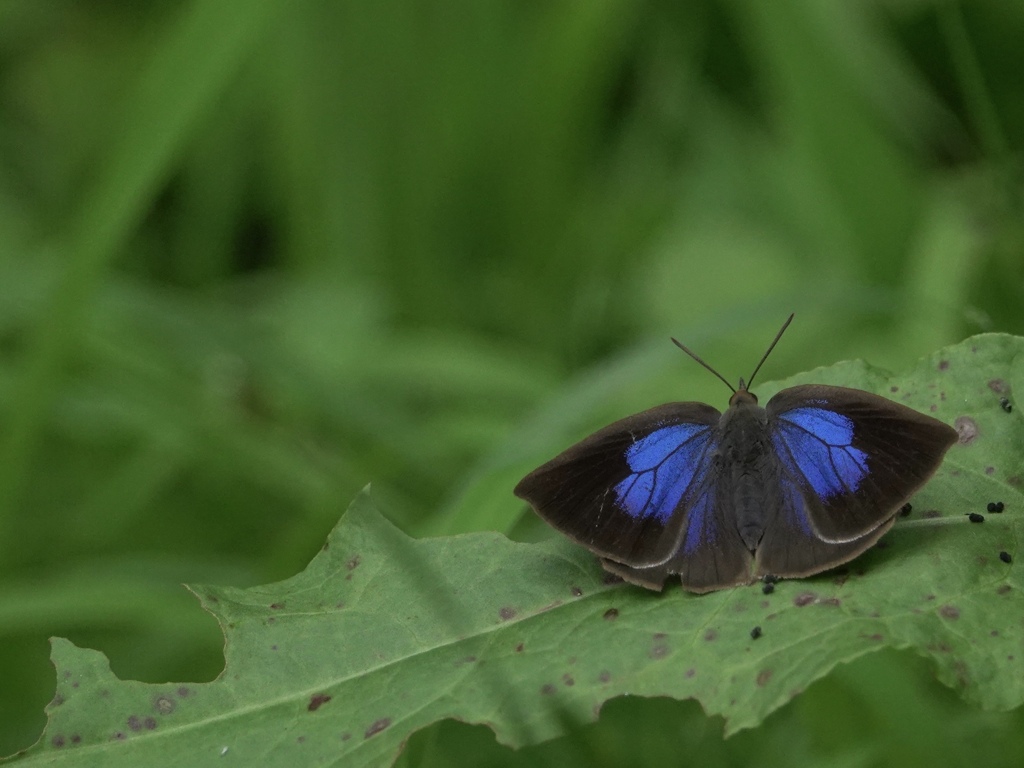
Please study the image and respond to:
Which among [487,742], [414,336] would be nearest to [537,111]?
[414,336]

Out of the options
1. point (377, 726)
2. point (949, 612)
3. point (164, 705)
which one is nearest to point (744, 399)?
point (949, 612)

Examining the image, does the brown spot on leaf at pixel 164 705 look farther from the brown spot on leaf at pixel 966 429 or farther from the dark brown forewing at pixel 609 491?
the brown spot on leaf at pixel 966 429

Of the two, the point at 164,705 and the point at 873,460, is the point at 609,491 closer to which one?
the point at 873,460

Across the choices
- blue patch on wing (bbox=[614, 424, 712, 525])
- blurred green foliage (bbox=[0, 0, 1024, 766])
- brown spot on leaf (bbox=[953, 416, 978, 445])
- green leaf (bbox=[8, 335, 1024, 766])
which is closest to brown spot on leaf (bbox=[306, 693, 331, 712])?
green leaf (bbox=[8, 335, 1024, 766])

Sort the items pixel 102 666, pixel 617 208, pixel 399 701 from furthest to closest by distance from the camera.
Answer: pixel 617 208 < pixel 102 666 < pixel 399 701

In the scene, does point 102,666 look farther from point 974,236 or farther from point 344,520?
point 974,236

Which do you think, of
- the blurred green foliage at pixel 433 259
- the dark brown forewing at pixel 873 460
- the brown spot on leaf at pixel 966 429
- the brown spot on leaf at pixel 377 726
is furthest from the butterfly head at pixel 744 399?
the brown spot on leaf at pixel 377 726
